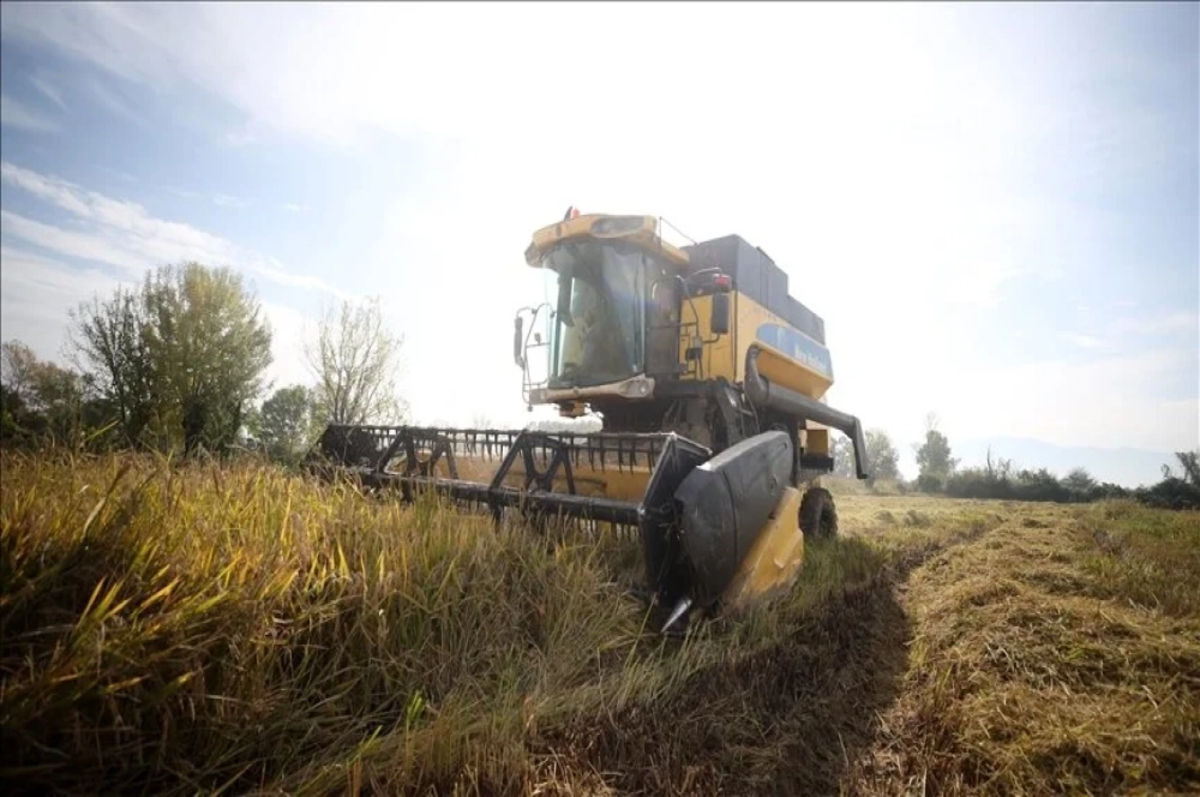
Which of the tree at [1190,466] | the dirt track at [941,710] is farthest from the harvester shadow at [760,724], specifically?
the tree at [1190,466]

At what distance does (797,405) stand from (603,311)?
2.60 meters

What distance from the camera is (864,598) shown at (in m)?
3.61

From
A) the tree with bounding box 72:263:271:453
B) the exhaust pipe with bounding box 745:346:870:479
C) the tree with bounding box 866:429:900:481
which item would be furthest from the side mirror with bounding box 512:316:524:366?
the tree with bounding box 866:429:900:481

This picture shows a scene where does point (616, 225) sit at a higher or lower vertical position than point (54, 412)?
higher

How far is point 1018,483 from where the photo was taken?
2164 centimetres

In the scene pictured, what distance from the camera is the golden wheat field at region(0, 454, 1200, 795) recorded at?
4.20 ft

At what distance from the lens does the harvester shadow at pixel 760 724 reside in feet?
5.53

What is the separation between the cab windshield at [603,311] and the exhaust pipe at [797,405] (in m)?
1.14

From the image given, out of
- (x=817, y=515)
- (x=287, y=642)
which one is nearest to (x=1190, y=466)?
(x=817, y=515)

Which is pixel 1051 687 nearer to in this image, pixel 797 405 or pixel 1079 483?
pixel 797 405

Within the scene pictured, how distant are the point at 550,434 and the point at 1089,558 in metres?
4.39

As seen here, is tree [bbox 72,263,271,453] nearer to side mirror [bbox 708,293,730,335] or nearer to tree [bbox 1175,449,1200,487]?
side mirror [bbox 708,293,730,335]

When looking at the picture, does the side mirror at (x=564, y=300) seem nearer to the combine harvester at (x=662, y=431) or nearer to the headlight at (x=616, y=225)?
the combine harvester at (x=662, y=431)

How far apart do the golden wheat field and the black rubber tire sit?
2.43m
